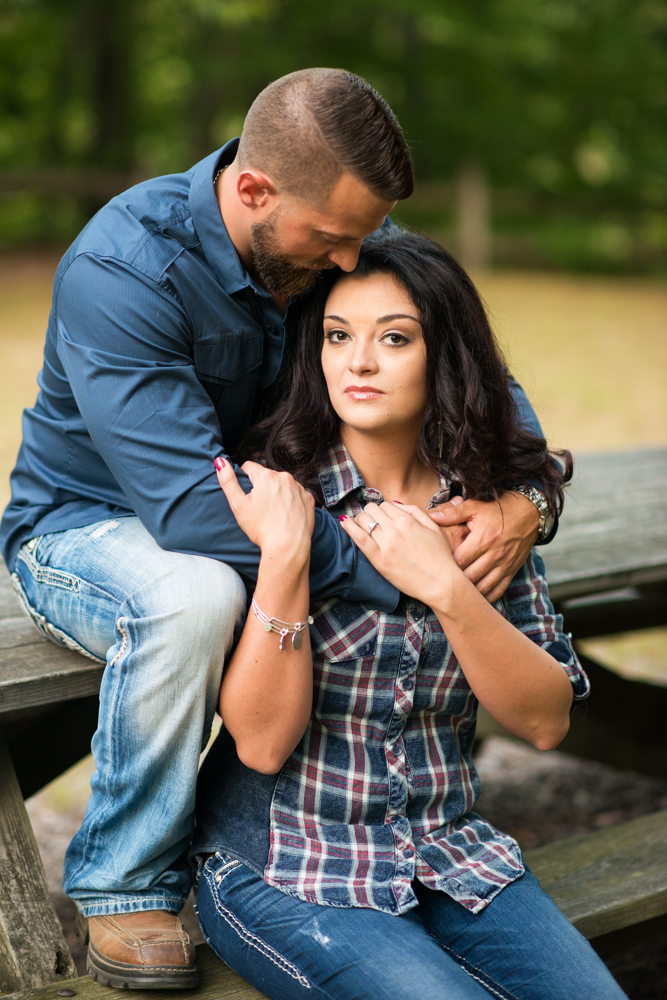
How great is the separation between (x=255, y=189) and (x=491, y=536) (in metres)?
0.91

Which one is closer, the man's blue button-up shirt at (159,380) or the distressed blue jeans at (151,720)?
the distressed blue jeans at (151,720)

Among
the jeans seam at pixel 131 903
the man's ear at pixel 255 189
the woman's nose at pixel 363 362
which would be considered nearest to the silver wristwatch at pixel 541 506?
the woman's nose at pixel 363 362

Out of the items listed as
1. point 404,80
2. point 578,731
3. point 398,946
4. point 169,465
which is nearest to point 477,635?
point 398,946

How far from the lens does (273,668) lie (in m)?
1.77

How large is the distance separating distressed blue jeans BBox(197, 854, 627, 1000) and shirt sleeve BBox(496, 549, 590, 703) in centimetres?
43

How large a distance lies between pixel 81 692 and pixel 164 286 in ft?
2.77

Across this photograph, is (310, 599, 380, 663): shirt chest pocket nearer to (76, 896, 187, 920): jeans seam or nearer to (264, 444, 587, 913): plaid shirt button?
(264, 444, 587, 913): plaid shirt button

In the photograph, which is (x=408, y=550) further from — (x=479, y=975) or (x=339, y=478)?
(x=479, y=975)

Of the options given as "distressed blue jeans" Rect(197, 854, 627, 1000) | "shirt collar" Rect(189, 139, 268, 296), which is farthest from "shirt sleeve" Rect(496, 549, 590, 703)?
"shirt collar" Rect(189, 139, 268, 296)

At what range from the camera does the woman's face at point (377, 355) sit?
2.03 m

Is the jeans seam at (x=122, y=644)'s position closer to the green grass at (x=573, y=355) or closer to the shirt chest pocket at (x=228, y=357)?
the shirt chest pocket at (x=228, y=357)

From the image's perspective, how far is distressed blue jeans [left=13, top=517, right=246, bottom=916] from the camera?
176cm

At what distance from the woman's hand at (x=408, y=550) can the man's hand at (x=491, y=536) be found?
0.06m

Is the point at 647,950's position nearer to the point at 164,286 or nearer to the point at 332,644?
the point at 332,644
